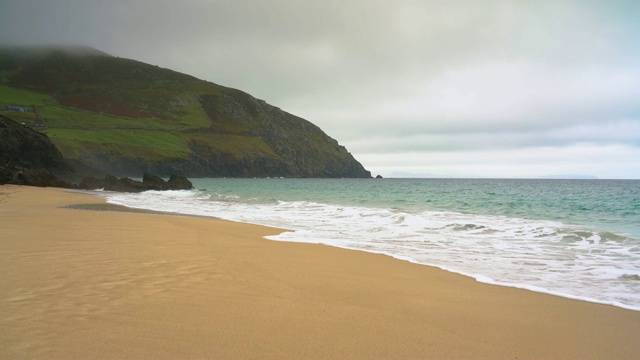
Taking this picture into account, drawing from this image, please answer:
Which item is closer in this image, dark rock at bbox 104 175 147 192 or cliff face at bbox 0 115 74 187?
cliff face at bbox 0 115 74 187

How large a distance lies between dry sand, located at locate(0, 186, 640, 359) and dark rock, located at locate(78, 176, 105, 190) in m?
42.0

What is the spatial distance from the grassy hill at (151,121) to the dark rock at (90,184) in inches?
1814

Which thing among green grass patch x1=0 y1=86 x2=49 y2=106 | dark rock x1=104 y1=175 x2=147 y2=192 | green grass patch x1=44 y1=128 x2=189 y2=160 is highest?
green grass patch x1=0 y1=86 x2=49 y2=106

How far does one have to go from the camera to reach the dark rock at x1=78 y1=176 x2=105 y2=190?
45250mm

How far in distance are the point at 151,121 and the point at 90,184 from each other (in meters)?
103

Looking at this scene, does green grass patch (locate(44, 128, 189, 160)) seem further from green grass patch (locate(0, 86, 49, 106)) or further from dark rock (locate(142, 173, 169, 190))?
dark rock (locate(142, 173, 169, 190))

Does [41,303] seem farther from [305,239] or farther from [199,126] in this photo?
[199,126]

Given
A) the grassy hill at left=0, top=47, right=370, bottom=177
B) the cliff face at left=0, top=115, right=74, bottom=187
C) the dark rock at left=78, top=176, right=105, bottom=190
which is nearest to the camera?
the cliff face at left=0, top=115, right=74, bottom=187

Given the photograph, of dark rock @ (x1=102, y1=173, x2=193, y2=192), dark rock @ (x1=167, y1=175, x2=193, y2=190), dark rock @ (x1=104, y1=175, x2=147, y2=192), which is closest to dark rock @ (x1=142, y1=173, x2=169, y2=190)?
dark rock @ (x1=102, y1=173, x2=193, y2=192)

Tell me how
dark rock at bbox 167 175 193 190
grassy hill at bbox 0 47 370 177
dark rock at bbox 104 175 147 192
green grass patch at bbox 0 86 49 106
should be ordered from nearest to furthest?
dark rock at bbox 104 175 147 192 < dark rock at bbox 167 175 193 190 < grassy hill at bbox 0 47 370 177 < green grass patch at bbox 0 86 49 106

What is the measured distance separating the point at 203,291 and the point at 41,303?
172 cm

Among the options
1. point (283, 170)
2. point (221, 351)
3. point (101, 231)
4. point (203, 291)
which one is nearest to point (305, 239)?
point (101, 231)

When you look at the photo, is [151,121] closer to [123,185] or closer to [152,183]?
[152,183]

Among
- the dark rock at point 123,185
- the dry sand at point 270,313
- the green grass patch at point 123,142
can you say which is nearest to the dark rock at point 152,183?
the dark rock at point 123,185
